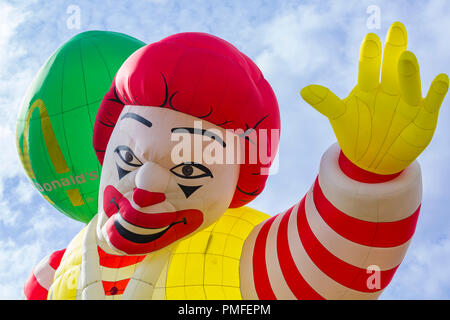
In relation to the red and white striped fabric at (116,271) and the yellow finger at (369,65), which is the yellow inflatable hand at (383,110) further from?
the red and white striped fabric at (116,271)

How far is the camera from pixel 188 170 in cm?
396

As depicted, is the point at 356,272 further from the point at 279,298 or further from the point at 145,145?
the point at 145,145

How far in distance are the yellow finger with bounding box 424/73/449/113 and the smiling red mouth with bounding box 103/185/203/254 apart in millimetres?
1651

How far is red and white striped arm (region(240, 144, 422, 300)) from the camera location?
3.61 m

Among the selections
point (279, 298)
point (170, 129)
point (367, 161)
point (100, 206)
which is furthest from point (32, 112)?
point (367, 161)

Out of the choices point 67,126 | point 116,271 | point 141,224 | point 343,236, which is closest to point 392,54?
point 343,236

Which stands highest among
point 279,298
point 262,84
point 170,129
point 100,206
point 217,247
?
point 262,84

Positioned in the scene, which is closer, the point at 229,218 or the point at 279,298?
the point at 279,298

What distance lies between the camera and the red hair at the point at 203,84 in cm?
391

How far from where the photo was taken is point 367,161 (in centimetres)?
352

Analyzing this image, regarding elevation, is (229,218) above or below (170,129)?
below

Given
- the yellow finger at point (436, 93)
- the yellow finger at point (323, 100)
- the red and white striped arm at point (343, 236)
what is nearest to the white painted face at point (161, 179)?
the red and white striped arm at point (343, 236)

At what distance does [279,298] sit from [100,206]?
141cm

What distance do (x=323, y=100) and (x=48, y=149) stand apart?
2845 millimetres
